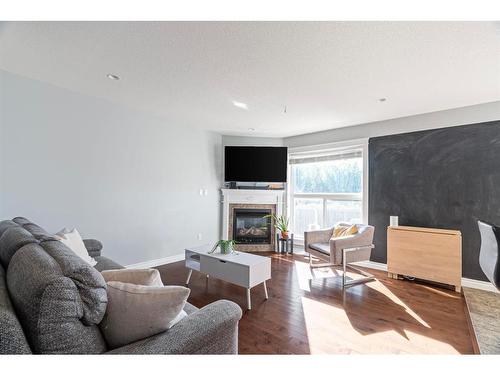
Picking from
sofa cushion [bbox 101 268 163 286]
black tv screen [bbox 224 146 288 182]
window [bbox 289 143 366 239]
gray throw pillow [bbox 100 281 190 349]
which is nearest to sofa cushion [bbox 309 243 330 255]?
window [bbox 289 143 366 239]

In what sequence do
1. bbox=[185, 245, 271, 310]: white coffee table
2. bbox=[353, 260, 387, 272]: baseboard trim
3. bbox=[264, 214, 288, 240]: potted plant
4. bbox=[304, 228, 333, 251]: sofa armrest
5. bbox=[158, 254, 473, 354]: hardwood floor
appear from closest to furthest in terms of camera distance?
bbox=[158, 254, 473, 354]: hardwood floor, bbox=[185, 245, 271, 310]: white coffee table, bbox=[304, 228, 333, 251]: sofa armrest, bbox=[353, 260, 387, 272]: baseboard trim, bbox=[264, 214, 288, 240]: potted plant

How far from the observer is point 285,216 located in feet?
16.7

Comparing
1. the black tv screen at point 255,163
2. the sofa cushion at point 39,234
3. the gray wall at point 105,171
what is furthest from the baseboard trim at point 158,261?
the sofa cushion at point 39,234

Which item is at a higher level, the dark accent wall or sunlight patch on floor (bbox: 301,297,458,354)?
the dark accent wall


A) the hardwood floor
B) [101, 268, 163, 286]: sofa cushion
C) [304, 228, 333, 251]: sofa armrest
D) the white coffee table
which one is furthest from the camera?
[304, 228, 333, 251]: sofa armrest

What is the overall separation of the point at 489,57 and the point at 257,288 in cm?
319

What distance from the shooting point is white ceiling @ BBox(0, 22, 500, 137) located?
5.96 ft

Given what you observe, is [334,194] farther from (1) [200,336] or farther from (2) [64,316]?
(2) [64,316]

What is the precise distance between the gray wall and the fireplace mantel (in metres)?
0.28

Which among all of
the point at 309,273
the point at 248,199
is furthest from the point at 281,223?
the point at 309,273

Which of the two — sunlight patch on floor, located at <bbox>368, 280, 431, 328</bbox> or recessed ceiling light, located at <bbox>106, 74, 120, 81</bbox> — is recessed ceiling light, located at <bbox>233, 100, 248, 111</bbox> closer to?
recessed ceiling light, located at <bbox>106, 74, 120, 81</bbox>

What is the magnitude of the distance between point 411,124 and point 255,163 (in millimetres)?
2646

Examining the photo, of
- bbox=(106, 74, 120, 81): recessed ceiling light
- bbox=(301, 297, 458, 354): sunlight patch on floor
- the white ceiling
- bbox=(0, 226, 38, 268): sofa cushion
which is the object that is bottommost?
bbox=(301, 297, 458, 354): sunlight patch on floor

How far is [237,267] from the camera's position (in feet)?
8.49
